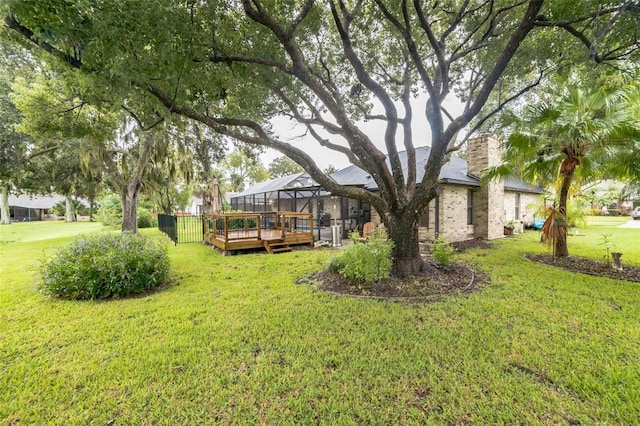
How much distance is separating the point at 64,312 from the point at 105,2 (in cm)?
457

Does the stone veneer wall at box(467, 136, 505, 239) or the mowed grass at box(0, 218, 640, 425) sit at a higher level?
the stone veneer wall at box(467, 136, 505, 239)

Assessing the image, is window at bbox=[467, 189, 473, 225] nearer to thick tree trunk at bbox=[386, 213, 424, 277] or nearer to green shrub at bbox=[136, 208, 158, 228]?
thick tree trunk at bbox=[386, 213, 424, 277]

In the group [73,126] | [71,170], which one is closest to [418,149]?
[73,126]

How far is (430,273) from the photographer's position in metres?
5.89

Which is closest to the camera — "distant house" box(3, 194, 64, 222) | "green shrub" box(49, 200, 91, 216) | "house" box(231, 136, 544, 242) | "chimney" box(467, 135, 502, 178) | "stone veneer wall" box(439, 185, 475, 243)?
"stone veneer wall" box(439, 185, 475, 243)

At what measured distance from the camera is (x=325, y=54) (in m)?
7.41

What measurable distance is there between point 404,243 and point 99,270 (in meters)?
6.07

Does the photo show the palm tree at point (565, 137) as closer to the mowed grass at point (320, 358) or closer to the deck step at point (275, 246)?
the mowed grass at point (320, 358)

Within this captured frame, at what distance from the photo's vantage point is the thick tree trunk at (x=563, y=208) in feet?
23.2

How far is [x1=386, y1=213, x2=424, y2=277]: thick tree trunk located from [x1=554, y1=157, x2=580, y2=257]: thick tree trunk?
4709mm

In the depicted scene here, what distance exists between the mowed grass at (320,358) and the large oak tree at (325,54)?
238 centimetres

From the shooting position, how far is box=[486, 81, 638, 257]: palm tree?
569 centimetres

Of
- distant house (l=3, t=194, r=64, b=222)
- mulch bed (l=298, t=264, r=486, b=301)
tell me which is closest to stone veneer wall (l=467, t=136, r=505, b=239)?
mulch bed (l=298, t=264, r=486, b=301)

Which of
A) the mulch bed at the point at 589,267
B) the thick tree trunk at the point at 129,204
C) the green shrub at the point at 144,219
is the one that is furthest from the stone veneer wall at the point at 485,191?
the green shrub at the point at 144,219
